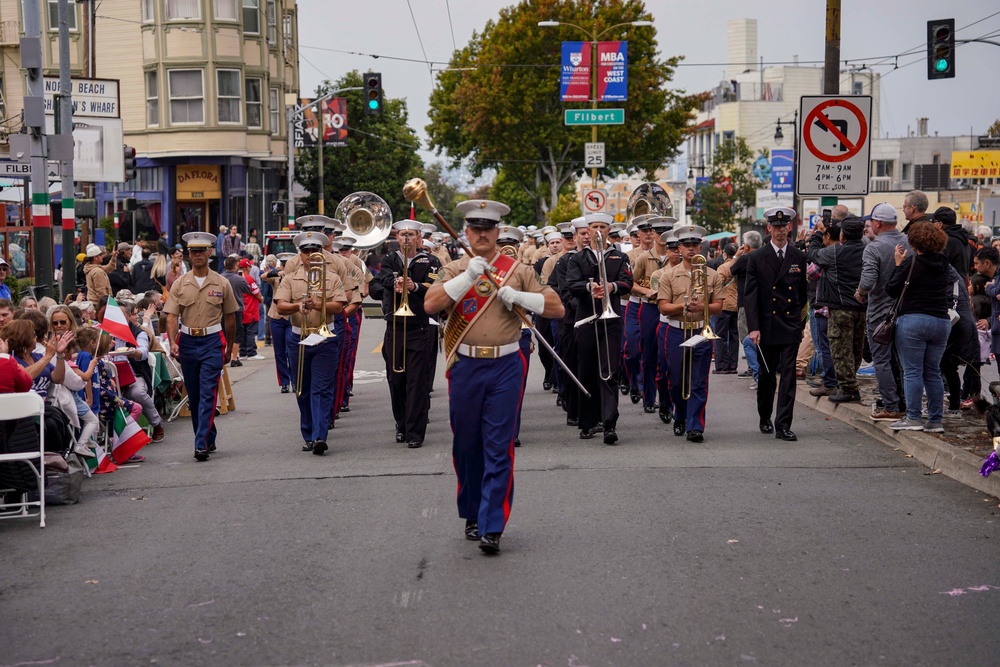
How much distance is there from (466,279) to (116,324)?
5.72 m

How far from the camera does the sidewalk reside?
952cm

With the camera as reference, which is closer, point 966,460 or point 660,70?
point 966,460

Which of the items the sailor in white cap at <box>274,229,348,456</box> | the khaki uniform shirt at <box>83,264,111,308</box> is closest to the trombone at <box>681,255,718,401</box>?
the sailor in white cap at <box>274,229,348,456</box>

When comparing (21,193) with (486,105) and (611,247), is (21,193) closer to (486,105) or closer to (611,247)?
(611,247)

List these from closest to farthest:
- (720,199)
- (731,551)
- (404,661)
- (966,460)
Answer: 1. (404,661)
2. (731,551)
3. (966,460)
4. (720,199)

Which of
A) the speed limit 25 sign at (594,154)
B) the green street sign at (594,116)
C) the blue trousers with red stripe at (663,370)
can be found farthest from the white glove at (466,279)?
the speed limit 25 sign at (594,154)

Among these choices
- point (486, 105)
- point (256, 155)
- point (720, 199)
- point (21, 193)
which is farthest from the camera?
point (720, 199)

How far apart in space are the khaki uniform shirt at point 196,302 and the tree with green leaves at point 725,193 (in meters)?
50.7

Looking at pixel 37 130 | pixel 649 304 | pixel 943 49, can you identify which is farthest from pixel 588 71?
pixel 649 304

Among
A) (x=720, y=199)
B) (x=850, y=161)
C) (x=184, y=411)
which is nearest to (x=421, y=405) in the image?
(x=184, y=411)

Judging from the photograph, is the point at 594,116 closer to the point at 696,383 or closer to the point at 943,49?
the point at 943,49

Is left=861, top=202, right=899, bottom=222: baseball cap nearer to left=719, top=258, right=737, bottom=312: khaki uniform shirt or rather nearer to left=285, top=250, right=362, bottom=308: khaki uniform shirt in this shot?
left=719, top=258, right=737, bottom=312: khaki uniform shirt

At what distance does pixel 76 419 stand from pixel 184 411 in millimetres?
4749

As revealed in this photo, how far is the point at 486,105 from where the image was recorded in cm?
5069
